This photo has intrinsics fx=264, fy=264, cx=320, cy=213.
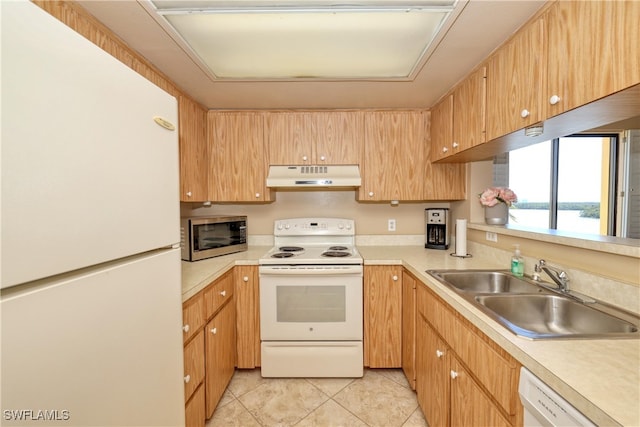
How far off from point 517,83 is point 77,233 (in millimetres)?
1778

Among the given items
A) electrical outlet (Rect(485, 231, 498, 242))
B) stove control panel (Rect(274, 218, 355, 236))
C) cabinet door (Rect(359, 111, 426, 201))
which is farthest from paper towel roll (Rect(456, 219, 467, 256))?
stove control panel (Rect(274, 218, 355, 236))

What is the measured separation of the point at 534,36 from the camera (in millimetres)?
1166

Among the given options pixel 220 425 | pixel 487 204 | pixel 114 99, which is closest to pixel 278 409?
pixel 220 425

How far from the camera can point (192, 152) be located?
2109 millimetres

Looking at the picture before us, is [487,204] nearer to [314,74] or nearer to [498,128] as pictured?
[498,128]

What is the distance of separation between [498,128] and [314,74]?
1.16 m

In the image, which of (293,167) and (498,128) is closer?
(498,128)

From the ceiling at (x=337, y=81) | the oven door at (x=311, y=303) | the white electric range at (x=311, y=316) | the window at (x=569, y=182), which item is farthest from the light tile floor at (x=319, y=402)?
the window at (x=569, y=182)

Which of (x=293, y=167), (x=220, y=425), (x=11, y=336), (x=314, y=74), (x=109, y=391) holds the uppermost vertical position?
(x=314, y=74)

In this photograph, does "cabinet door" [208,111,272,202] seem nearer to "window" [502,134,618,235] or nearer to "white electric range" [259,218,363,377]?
"white electric range" [259,218,363,377]

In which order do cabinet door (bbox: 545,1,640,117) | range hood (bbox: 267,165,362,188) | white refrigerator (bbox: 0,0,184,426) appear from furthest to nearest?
range hood (bbox: 267,165,362,188)
cabinet door (bbox: 545,1,640,117)
white refrigerator (bbox: 0,0,184,426)

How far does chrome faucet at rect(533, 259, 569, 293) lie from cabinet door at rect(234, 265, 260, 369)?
1.82 meters

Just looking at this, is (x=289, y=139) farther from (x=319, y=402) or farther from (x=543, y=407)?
Answer: (x=543, y=407)

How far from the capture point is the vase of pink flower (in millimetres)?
1950
